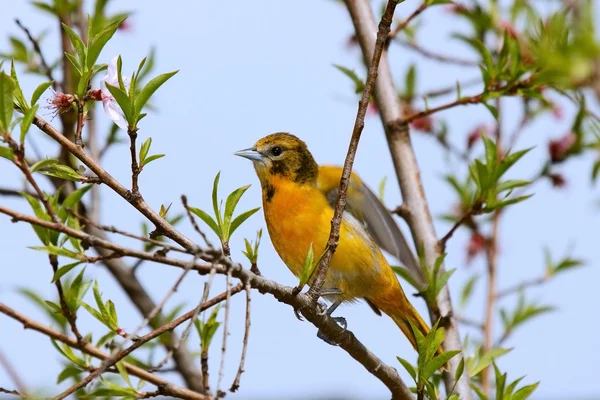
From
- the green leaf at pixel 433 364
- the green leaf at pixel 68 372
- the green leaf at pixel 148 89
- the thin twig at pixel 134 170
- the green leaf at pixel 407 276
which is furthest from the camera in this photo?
the green leaf at pixel 407 276

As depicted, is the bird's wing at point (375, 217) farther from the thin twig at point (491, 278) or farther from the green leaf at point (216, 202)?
the green leaf at point (216, 202)

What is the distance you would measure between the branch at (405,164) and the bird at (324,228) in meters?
0.31

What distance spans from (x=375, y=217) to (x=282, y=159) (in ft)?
1.92

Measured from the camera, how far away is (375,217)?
4.30m

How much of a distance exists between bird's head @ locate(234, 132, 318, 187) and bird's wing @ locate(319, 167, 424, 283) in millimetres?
145

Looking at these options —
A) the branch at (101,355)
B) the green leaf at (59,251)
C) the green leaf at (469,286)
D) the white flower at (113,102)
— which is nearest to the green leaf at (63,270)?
the green leaf at (59,251)

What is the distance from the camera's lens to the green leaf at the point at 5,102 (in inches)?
80.0

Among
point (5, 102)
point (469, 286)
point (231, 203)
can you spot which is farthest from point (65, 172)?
point (469, 286)

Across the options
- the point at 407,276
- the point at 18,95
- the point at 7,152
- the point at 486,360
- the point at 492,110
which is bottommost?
the point at 7,152

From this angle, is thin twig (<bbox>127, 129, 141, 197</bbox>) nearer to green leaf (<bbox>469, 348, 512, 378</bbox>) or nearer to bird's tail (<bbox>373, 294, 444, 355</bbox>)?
green leaf (<bbox>469, 348, 512, 378</bbox>)

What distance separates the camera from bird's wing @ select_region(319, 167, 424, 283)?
13.5 feet

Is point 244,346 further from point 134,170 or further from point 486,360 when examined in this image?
point 486,360

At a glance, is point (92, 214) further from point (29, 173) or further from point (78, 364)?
point (29, 173)

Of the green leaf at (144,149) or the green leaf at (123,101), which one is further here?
the green leaf at (144,149)
